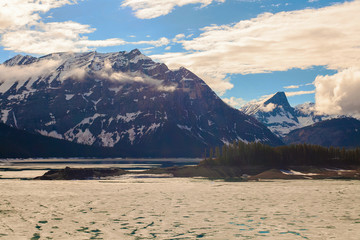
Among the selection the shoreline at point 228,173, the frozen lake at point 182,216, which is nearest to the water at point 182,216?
the frozen lake at point 182,216

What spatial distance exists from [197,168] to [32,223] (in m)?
138

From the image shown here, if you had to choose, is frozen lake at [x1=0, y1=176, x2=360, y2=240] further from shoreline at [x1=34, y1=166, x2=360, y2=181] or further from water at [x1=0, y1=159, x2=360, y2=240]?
shoreline at [x1=34, y1=166, x2=360, y2=181]

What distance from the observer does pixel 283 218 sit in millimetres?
66000

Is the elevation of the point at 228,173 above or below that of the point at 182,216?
below

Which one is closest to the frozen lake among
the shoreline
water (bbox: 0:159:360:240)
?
water (bbox: 0:159:360:240)

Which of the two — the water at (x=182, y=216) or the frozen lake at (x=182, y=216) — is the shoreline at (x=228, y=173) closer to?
the water at (x=182, y=216)

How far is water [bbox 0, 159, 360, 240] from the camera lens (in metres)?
53.7

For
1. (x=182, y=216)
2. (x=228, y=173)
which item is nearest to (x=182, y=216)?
(x=182, y=216)

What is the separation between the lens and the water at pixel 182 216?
53656mm

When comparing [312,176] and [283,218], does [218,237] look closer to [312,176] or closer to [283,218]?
[283,218]

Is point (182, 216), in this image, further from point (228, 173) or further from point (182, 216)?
point (228, 173)

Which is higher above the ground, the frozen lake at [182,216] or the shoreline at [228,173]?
the frozen lake at [182,216]

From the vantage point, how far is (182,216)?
2672 inches

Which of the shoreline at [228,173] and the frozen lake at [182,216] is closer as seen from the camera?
the frozen lake at [182,216]
